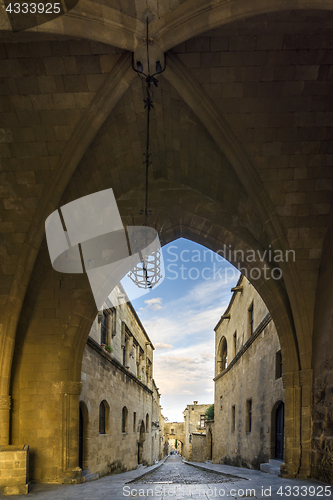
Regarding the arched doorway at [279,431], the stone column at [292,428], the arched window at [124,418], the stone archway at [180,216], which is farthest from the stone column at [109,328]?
the stone column at [292,428]

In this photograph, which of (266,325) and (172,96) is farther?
(266,325)

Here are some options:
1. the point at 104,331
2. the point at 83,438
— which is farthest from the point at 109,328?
the point at 83,438

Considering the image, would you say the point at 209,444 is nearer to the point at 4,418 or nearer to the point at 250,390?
the point at 250,390

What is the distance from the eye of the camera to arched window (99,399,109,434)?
36.6 feet

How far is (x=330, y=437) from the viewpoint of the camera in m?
6.09

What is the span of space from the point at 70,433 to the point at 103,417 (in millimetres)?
4020

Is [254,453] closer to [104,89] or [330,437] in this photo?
[330,437]

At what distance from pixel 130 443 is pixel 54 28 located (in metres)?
14.3

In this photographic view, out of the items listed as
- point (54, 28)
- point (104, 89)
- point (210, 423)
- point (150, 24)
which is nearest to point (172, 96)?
point (104, 89)

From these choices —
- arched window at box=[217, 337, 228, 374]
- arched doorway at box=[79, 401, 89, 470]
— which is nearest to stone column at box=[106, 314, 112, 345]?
arched doorway at box=[79, 401, 89, 470]

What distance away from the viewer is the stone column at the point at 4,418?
7055mm

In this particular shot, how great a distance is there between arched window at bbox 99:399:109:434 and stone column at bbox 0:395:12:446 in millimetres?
4299

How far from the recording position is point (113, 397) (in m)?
12.3

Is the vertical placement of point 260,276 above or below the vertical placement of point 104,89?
below
